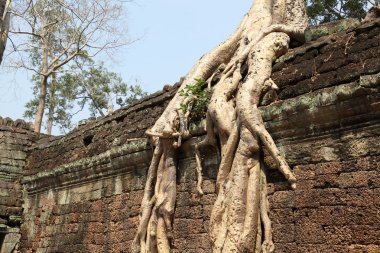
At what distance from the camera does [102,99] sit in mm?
23250

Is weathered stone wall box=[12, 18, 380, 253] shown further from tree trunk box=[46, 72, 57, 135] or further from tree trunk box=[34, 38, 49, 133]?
tree trunk box=[46, 72, 57, 135]

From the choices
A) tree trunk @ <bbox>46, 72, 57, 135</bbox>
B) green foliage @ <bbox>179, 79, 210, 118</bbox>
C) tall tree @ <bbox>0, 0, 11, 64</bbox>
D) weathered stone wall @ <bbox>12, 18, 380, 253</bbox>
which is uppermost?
tree trunk @ <bbox>46, 72, 57, 135</bbox>

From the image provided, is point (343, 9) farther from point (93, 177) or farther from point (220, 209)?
point (220, 209)

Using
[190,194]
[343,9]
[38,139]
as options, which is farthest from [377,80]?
[343,9]

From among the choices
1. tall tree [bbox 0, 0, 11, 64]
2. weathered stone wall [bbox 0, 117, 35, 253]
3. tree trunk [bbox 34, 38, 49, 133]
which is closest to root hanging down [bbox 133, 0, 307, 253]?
weathered stone wall [bbox 0, 117, 35, 253]

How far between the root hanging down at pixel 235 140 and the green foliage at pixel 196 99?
0.04 metres

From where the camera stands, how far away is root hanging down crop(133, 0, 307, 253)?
13.6ft

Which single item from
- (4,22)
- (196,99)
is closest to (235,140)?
(196,99)

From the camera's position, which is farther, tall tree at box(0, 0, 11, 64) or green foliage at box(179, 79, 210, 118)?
tall tree at box(0, 0, 11, 64)

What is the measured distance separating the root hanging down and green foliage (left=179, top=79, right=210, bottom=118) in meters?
0.04

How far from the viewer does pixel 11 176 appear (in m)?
9.16

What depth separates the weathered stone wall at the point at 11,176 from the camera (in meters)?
8.83

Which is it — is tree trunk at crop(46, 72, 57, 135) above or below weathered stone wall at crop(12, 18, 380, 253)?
above

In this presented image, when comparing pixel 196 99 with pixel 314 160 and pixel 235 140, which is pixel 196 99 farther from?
pixel 314 160
